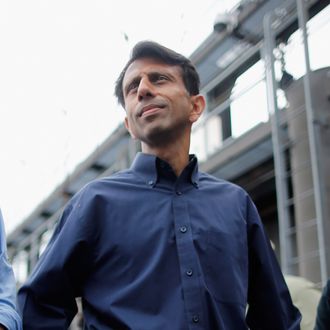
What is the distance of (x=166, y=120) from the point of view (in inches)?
81.2

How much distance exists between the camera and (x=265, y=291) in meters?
2.03

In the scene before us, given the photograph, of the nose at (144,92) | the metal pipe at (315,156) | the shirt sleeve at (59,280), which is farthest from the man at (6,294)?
the metal pipe at (315,156)

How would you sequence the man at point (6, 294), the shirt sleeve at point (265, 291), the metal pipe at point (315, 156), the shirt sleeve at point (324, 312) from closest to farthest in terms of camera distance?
the man at point (6, 294)
the shirt sleeve at point (265, 291)
the shirt sleeve at point (324, 312)
the metal pipe at point (315, 156)

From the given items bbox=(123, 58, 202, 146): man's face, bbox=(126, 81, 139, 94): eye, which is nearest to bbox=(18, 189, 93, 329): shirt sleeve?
bbox=(123, 58, 202, 146): man's face

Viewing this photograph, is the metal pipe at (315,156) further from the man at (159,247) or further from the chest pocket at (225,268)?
the chest pocket at (225,268)

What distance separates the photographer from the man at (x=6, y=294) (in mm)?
1606

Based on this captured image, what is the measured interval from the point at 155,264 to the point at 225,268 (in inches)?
7.7

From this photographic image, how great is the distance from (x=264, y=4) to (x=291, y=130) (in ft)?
4.34

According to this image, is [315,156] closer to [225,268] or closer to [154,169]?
[154,169]

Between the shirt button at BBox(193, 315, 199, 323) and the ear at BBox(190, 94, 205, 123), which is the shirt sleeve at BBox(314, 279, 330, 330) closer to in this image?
the ear at BBox(190, 94, 205, 123)

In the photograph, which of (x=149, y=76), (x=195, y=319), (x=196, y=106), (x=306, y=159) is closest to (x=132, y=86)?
(x=149, y=76)

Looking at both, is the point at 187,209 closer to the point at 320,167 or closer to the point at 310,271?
the point at 320,167

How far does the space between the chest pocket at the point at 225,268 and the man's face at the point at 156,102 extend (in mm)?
359

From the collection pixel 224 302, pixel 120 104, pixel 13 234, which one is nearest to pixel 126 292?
pixel 224 302
